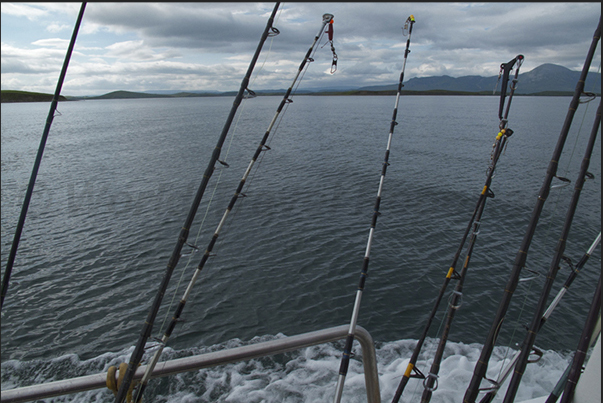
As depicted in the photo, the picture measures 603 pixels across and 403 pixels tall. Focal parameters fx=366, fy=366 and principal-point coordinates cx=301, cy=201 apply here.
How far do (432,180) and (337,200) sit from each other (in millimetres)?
9030

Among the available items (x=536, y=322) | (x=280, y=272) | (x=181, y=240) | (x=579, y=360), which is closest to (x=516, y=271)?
(x=536, y=322)

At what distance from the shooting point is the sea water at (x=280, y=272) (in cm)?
999

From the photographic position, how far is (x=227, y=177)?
2884 centimetres

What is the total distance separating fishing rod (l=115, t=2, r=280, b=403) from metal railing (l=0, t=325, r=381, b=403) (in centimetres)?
40

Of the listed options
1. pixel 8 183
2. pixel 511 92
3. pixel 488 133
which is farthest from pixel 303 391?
pixel 488 133

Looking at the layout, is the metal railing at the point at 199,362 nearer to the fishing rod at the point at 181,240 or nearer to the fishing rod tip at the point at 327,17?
the fishing rod at the point at 181,240

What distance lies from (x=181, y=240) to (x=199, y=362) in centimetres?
267

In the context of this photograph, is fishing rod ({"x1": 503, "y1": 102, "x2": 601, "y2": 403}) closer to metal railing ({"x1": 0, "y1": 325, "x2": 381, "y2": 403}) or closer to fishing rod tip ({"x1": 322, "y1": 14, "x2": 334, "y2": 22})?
metal railing ({"x1": 0, "y1": 325, "x2": 381, "y2": 403})

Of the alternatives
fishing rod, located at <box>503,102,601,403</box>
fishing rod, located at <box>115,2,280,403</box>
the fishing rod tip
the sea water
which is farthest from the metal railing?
the fishing rod tip

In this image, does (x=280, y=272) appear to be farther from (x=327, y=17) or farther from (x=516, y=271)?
(x=516, y=271)

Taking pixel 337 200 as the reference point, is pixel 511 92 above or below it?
above

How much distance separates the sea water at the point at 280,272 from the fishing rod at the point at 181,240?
2293mm

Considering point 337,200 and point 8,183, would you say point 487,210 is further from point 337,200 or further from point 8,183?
point 8,183

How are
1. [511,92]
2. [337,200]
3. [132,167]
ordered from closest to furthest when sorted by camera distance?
[511,92] < [337,200] < [132,167]
